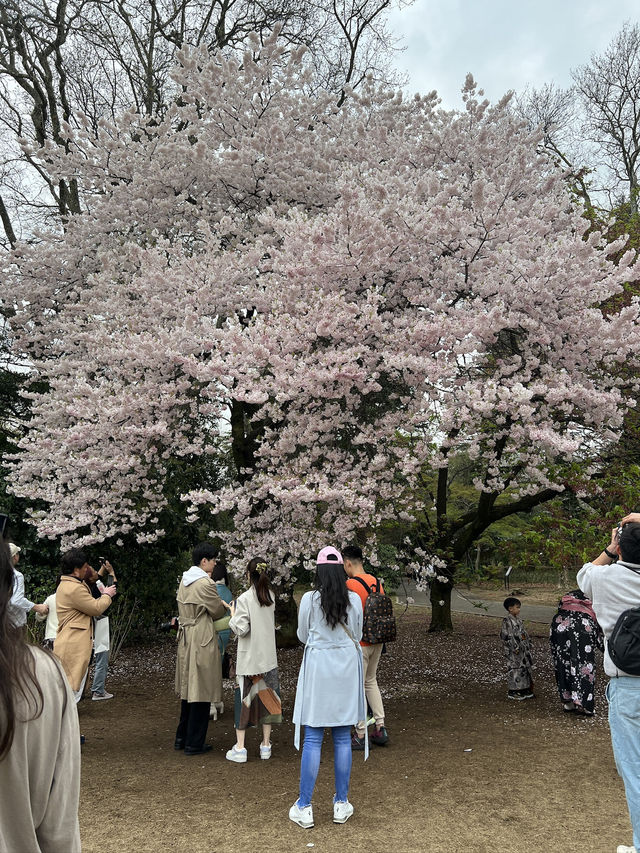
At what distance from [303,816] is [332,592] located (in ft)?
4.41

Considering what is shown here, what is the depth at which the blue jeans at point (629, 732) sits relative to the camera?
3.03 m

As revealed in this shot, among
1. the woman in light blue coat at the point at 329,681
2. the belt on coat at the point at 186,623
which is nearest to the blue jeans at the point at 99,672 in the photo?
Answer: the belt on coat at the point at 186,623

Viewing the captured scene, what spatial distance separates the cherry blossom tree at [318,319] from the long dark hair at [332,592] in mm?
1719

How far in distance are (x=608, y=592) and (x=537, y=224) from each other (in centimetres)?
478

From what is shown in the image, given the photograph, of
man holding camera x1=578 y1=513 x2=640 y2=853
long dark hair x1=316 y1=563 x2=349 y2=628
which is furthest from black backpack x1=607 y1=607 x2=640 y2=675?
long dark hair x1=316 y1=563 x2=349 y2=628

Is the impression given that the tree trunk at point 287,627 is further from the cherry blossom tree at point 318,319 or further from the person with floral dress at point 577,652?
the person with floral dress at point 577,652

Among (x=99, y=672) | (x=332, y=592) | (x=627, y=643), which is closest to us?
(x=627, y=643)

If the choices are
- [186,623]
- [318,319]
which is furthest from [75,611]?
[318,319]

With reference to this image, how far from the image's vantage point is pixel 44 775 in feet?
3.74

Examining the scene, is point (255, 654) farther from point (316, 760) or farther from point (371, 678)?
point (316, 760)

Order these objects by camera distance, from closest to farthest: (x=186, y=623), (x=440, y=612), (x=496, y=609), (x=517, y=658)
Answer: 1. (x=186, y=623)
2. (x=517, y=658)
3. (x=440, y=612)
4. (x=496, y=609)

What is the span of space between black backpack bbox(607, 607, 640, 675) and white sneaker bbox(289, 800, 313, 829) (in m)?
2.10

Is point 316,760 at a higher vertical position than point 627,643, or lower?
lower

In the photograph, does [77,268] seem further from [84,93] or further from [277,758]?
[277,758]
